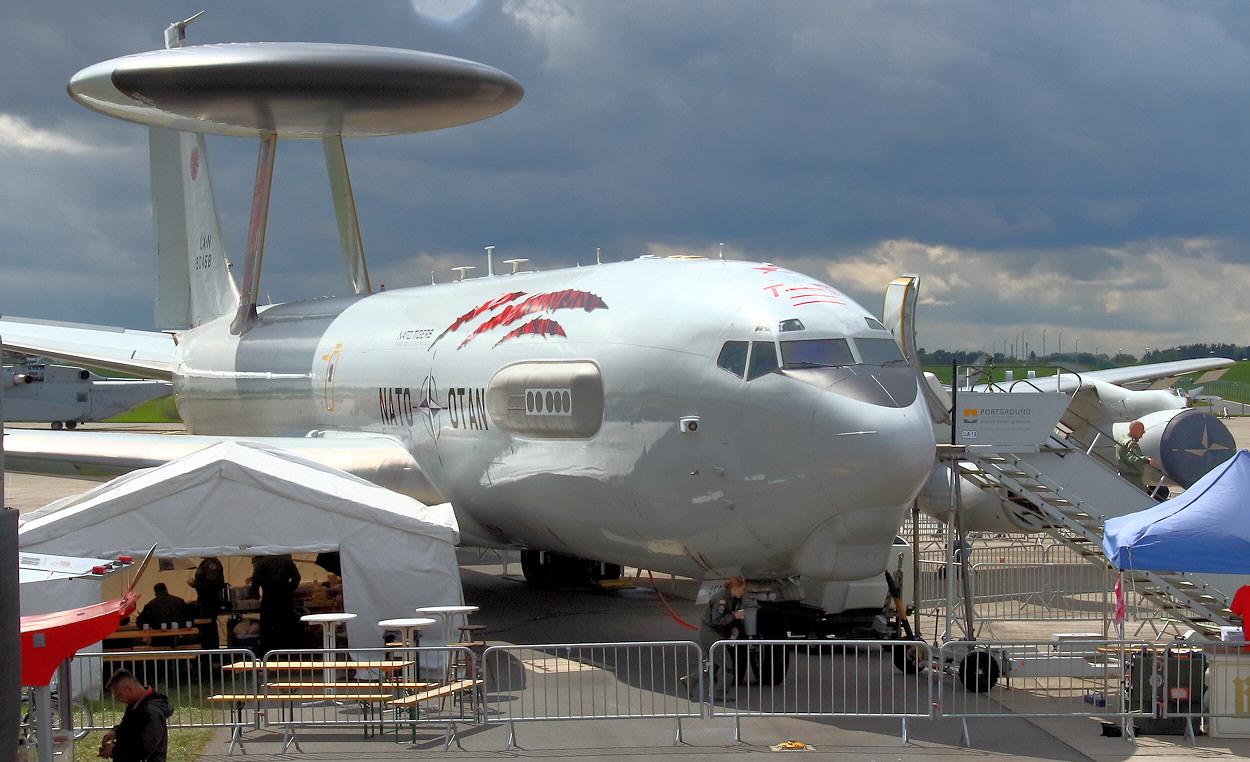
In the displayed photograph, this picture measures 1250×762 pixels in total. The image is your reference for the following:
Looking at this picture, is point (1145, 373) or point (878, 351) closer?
point (878, 351)

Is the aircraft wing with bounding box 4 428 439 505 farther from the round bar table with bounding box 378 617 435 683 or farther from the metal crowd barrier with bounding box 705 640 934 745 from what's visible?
the metal crowd barrier with bounding box 705 640 934 745

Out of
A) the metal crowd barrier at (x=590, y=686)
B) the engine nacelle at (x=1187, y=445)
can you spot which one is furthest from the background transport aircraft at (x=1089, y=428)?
the metal crowd barrier at (x=590, y=686)

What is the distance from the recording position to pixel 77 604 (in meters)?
12.0

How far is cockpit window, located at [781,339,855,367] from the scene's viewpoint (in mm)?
11922

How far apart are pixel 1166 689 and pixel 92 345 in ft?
81.1

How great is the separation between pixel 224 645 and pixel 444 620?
3.48 meters

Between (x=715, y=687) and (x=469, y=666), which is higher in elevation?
(x=469, y=666)

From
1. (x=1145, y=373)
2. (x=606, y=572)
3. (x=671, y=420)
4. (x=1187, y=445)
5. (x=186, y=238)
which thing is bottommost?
(x=606, y=572)

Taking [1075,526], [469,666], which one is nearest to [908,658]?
[1075,526]

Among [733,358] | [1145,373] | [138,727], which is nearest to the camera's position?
[138,727]

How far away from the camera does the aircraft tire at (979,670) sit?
12.4 metres

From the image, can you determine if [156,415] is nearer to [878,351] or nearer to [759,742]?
[878,351]

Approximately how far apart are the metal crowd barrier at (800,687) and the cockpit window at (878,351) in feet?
8.60

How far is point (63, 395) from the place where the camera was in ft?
208
